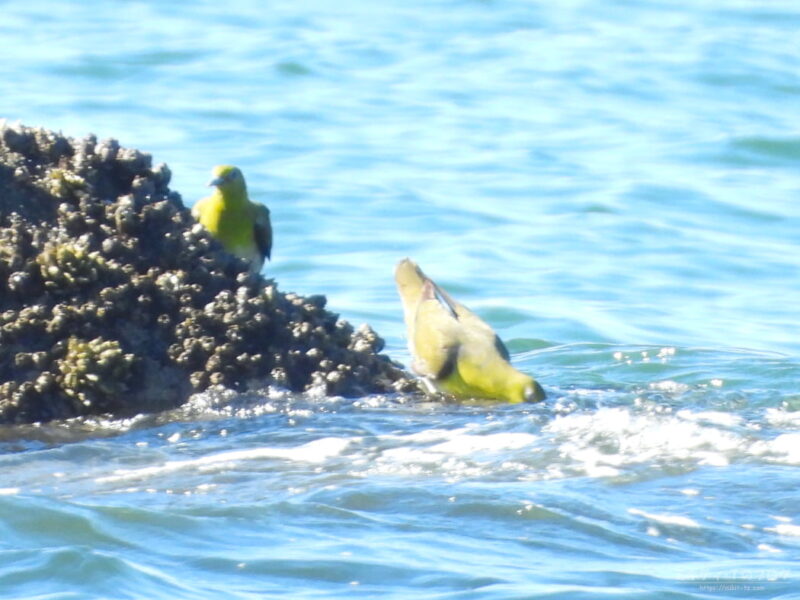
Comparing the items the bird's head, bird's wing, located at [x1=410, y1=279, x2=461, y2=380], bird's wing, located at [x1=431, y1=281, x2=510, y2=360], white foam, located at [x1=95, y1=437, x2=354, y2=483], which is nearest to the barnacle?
white foam, located at [x1=95, y1=437, x2=354, y2=483]

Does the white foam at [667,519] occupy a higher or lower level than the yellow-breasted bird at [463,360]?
Result: lower

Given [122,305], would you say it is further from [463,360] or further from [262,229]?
[262,229]

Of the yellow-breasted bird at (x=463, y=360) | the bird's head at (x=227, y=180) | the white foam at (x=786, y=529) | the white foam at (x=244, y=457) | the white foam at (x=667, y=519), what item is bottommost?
the white foam at (x=786, y=529)

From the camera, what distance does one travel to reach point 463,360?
6523 mm

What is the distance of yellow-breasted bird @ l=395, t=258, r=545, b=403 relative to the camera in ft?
21.1

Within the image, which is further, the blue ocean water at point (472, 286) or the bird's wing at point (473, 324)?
the bird's wing at point (473, 324)

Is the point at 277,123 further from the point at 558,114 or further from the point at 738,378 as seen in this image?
the point at 738,378

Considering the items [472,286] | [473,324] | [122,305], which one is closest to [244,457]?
[122,305]

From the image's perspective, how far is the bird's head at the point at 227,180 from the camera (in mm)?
8008

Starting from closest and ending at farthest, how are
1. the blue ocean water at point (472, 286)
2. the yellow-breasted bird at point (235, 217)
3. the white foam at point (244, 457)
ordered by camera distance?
1. the blue ocean water at point (472, 286)
2. the white foam at point (244, 457)
3. the yellow-breasted bird at point (235, 217)

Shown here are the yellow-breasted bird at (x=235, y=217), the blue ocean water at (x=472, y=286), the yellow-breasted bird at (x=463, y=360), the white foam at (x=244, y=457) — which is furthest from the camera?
the yellow-breasted bird at (x=235, y=217)

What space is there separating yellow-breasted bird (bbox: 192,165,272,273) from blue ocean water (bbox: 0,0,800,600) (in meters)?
1.17

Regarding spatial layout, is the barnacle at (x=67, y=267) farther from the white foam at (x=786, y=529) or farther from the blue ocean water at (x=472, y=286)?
the white foam at (x=786, y=529)

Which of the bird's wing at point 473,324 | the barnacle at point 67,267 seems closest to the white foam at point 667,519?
the bird's wing at point 473,324
